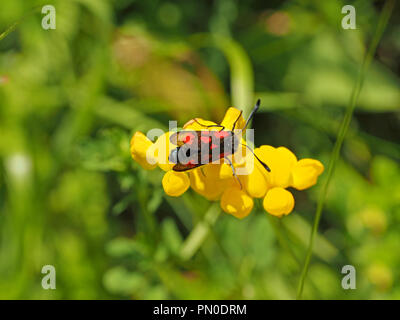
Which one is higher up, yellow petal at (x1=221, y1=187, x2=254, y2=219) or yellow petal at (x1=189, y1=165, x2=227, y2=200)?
yellow petal at (x1=189, y1=165, x2=227, y2=200)

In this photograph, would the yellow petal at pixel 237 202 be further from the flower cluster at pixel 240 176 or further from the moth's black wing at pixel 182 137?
the moth's black wing at pixel 182 137

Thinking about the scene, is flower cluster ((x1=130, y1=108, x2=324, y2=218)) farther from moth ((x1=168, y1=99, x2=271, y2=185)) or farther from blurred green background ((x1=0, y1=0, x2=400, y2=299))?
blurred green background ((x1=0, y1=0, x2=400, y2=299))

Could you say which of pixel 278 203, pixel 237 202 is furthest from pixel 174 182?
pixel 278 203

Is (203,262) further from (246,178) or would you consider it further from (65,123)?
(65,123)

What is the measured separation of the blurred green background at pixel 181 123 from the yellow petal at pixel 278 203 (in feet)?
2.02

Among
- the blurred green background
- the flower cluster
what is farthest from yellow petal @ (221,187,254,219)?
the blurred green background

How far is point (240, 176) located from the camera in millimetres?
1268

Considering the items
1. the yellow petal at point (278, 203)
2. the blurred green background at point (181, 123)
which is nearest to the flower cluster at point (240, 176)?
the yellow petal at point (278, 203)

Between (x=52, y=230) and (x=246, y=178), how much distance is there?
139cm

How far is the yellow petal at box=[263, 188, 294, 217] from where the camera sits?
1215 millimetres

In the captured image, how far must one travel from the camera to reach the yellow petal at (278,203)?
1215mm

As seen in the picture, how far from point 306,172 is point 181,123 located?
1231 millimetres

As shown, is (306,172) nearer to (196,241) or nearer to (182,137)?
(182,137)
